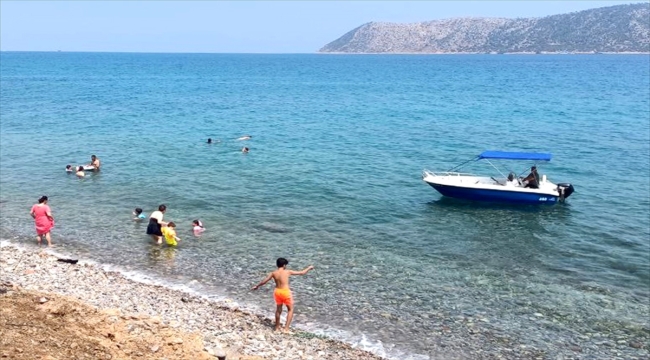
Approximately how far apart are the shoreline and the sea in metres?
0.80

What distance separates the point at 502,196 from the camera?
1059 inches

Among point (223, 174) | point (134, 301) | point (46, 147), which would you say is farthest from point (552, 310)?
point (46, 147)

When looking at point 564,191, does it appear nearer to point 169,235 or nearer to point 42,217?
point 169,235

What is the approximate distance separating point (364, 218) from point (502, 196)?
23.2 ft

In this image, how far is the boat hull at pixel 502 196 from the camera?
26694 millimetres

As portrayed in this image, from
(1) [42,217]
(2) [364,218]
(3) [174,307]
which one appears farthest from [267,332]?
(2) [364,218]

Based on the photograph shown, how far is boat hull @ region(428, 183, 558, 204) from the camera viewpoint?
26694 millimetres

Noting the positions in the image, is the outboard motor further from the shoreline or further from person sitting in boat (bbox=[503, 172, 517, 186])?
the shoreline

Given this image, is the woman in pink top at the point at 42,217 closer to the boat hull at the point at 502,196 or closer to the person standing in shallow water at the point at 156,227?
the person standing in shallow water at the point at 156,227

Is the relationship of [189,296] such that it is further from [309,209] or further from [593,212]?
[593,212]

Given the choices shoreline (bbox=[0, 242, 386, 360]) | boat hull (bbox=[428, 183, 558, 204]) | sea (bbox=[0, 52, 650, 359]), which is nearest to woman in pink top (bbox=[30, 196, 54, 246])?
sea (bbox=[0, 52, 650, 359])

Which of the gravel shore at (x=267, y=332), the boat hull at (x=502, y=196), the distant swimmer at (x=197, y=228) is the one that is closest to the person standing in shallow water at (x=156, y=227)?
the distant swimmer at (x=197, y=228)

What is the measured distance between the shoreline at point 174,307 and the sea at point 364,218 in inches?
31.4

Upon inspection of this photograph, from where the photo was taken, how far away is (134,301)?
15.1 meters
